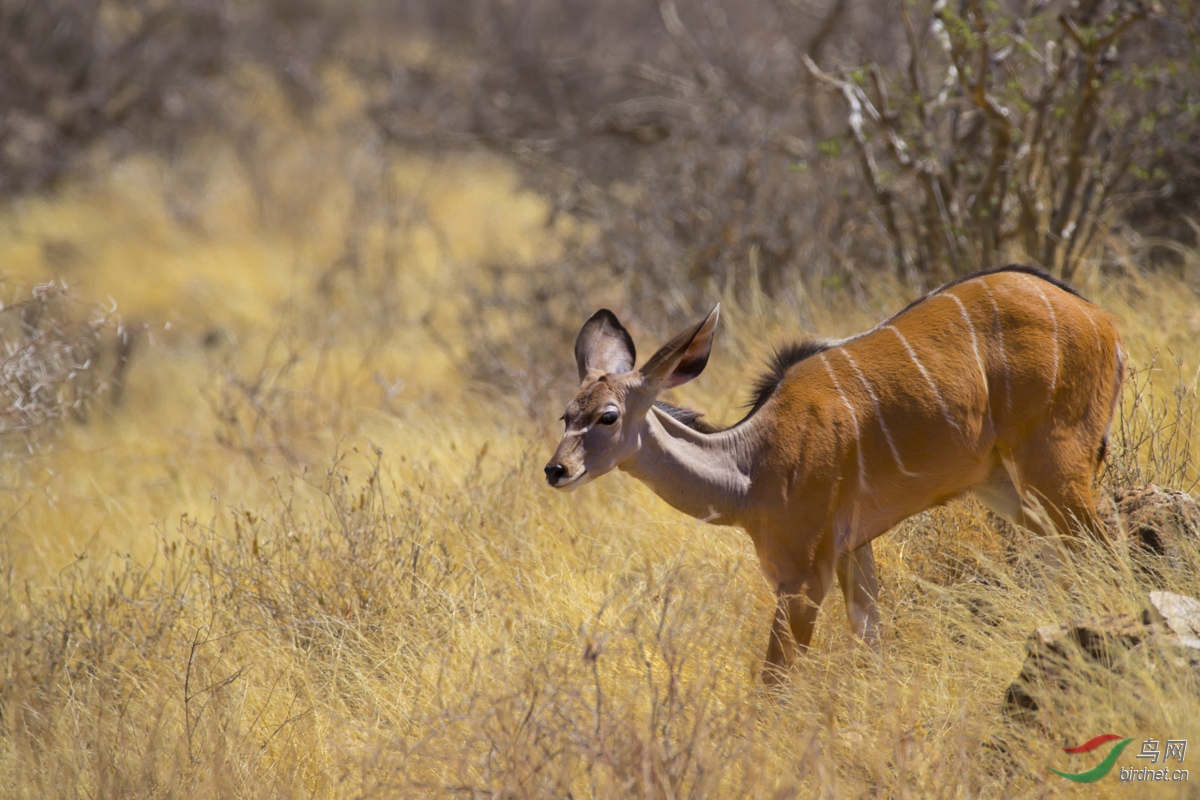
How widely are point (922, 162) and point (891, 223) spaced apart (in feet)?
1.66

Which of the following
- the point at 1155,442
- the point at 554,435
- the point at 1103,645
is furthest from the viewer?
the point at 554,435

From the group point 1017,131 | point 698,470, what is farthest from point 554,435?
point 1017,131

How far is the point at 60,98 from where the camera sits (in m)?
15.6

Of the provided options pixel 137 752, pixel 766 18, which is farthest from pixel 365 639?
pixel 766 18

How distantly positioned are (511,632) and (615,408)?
926 mm

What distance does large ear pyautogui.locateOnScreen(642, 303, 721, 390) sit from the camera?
388cm

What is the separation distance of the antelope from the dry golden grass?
25 cm

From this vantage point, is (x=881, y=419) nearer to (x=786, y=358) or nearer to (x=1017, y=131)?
(x=786, y=358)

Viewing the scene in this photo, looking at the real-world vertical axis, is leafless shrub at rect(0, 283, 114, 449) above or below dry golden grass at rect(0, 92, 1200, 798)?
above

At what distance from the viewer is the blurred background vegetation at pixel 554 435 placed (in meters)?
3.50

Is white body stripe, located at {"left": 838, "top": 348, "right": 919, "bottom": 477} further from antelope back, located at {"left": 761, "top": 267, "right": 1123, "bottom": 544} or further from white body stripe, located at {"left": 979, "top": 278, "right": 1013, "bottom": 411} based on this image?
white body stripe, located at {"left": 979, "top": 278, "right": 1013, "bottom": 411}

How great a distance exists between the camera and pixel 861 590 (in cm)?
415

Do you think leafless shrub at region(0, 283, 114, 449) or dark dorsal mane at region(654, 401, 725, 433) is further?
leafless shrub at region(0, 283, 114, 449)

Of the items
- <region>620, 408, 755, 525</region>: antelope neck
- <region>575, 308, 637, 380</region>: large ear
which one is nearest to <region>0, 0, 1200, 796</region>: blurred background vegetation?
<region>620, 408, 755, 525</region>: antelope neck
